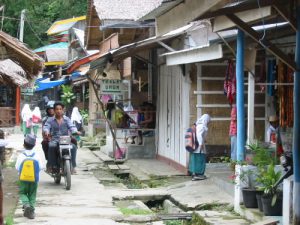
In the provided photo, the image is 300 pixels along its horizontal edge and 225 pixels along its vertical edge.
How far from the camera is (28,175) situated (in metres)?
9.20

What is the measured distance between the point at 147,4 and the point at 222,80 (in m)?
3.65

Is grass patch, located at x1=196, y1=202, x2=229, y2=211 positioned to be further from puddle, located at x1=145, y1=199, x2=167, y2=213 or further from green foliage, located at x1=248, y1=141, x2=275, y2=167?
puddle, located at x1=145, y1=199, x2=167, y2=213

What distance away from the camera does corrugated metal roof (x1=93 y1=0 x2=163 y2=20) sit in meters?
15.9

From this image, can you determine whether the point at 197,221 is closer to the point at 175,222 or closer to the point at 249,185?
the point at 175,222

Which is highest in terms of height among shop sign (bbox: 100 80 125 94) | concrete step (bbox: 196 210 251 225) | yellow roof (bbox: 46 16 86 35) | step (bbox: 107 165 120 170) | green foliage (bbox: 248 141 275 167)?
yellow roof (bbox: 46 16 86 35)

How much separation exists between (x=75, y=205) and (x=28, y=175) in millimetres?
1564

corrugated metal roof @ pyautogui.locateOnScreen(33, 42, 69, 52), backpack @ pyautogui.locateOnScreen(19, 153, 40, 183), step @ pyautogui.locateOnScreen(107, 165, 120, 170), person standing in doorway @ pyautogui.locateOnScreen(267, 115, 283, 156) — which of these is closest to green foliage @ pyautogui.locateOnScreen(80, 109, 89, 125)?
corrugated metal roof @ pyautogui.locateOnScreen(33, 42, 69, 52)

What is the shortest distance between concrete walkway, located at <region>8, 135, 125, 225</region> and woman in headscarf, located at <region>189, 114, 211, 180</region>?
80.0 inches

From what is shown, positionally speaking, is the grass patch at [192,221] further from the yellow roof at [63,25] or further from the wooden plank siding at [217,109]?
the yellow roof at [63,25]

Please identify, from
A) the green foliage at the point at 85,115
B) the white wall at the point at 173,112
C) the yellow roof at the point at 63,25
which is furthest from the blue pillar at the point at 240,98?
the yellow roof at the point at 63,25

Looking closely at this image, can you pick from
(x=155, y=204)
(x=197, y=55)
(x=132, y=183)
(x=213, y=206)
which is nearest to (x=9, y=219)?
(x=213, y=206)

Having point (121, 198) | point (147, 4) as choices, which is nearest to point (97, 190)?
point (121, 198)

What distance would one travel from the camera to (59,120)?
12766mm

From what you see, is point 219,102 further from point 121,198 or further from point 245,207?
point 245,207
